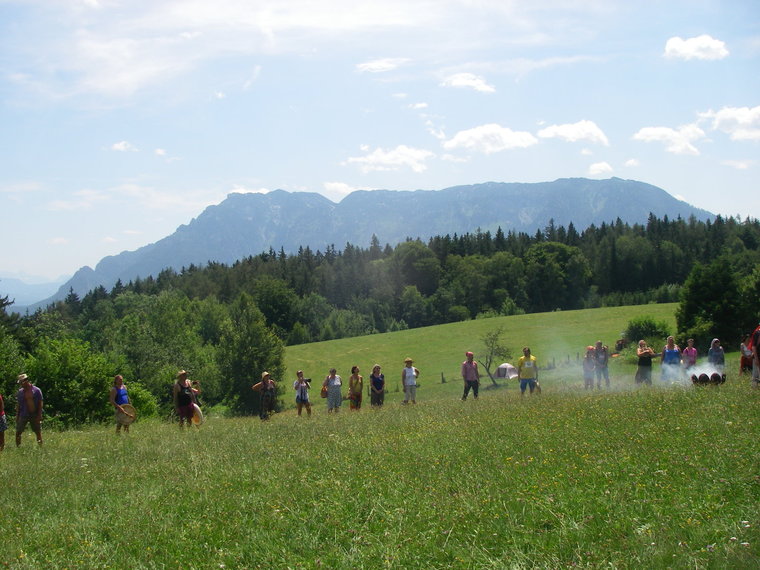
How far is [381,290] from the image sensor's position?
408 ft

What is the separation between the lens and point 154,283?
146m

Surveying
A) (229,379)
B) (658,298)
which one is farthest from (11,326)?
(658,298)

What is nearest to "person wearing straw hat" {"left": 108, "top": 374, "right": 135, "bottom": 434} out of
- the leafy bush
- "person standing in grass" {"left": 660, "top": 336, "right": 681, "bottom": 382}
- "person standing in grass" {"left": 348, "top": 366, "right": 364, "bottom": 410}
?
"person standing in grass" {"left": 348, "top": 366, "right": 364, "bottom": 410}

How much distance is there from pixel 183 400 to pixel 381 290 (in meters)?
108

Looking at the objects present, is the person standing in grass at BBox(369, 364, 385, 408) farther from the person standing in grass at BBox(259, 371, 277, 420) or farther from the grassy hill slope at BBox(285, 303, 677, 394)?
the grassy hill slope at BBox(285, 303, 677, 394)

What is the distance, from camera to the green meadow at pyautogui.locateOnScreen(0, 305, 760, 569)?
5750mm

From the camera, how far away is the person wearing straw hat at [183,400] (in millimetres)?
16452

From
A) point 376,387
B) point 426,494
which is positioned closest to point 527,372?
point 376,387

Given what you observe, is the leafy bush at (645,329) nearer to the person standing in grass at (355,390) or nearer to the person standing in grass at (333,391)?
the person standing in grass at (355,390)

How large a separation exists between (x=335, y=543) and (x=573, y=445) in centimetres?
436

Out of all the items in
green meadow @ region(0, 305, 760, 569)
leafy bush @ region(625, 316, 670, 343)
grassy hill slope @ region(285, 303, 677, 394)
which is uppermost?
green meadow @ region(0, 305, 760, 569)

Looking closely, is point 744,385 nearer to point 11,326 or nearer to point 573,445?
point 573,445

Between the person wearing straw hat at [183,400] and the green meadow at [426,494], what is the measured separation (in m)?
3.16

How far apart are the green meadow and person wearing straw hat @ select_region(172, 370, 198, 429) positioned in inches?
124
